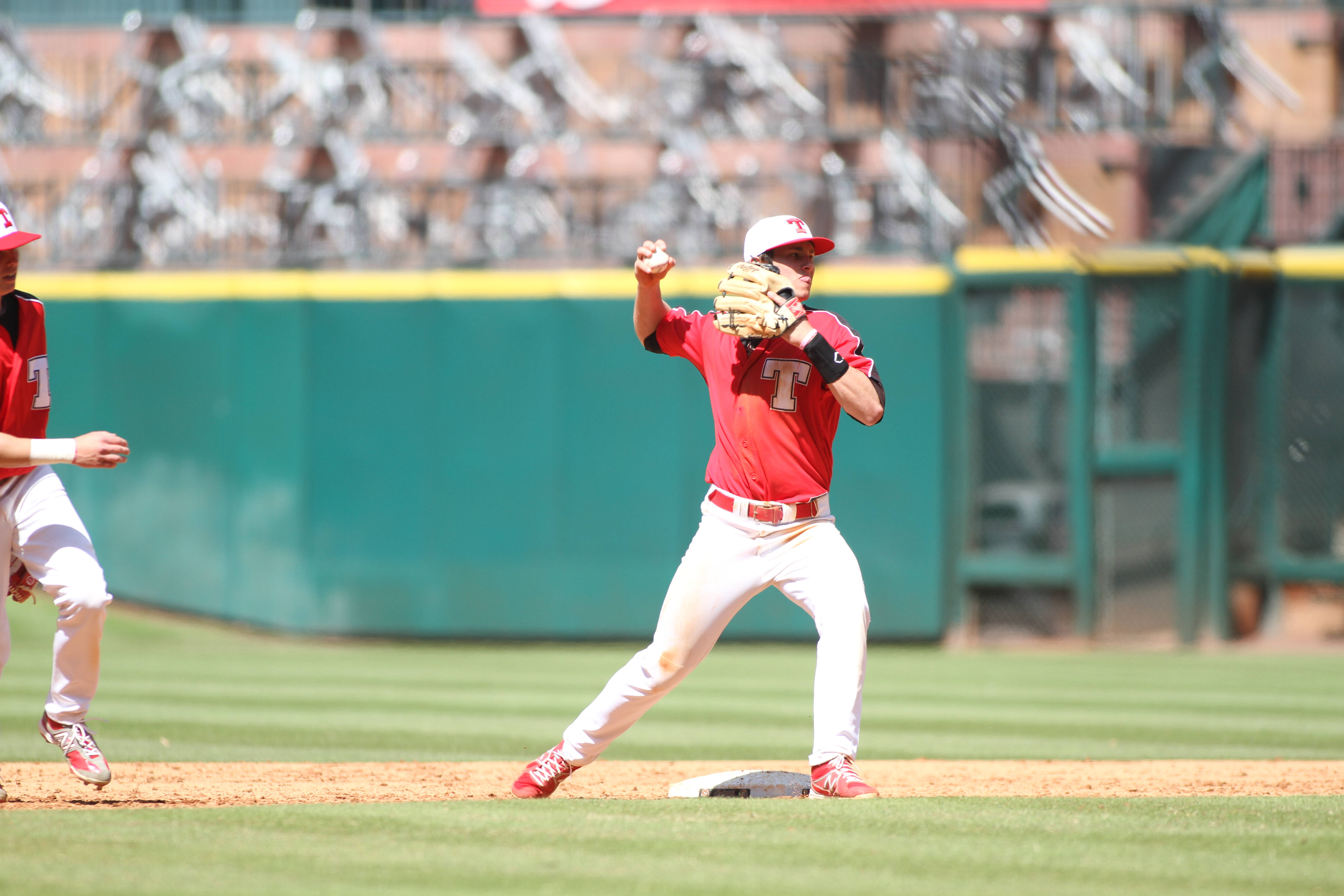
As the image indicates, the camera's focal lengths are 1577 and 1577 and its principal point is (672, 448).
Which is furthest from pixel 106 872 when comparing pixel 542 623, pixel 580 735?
pixel 542 623

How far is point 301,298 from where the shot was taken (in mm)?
13555

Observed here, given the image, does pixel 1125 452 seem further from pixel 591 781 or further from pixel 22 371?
pixel 22 371

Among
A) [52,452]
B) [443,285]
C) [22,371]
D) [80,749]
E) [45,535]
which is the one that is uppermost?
[443,285]

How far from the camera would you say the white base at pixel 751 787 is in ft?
18.4

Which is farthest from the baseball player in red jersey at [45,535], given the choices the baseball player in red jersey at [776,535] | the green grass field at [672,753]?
the baseball player in red jersey at [776,535]

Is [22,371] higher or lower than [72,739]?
higher

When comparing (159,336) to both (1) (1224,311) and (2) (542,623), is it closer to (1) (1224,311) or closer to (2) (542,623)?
(2) (542,623)

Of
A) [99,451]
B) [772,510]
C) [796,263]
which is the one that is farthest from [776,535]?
[99,451]

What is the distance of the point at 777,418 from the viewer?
5.25 meters

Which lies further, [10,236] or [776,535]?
[776,535]

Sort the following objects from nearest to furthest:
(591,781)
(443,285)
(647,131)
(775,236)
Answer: (775,236), (591,781), (443,285), (647,131)

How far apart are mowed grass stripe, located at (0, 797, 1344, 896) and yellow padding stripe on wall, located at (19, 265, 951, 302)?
8365mm

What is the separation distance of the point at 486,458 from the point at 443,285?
60.2 inches

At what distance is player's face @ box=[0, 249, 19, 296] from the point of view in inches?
199
